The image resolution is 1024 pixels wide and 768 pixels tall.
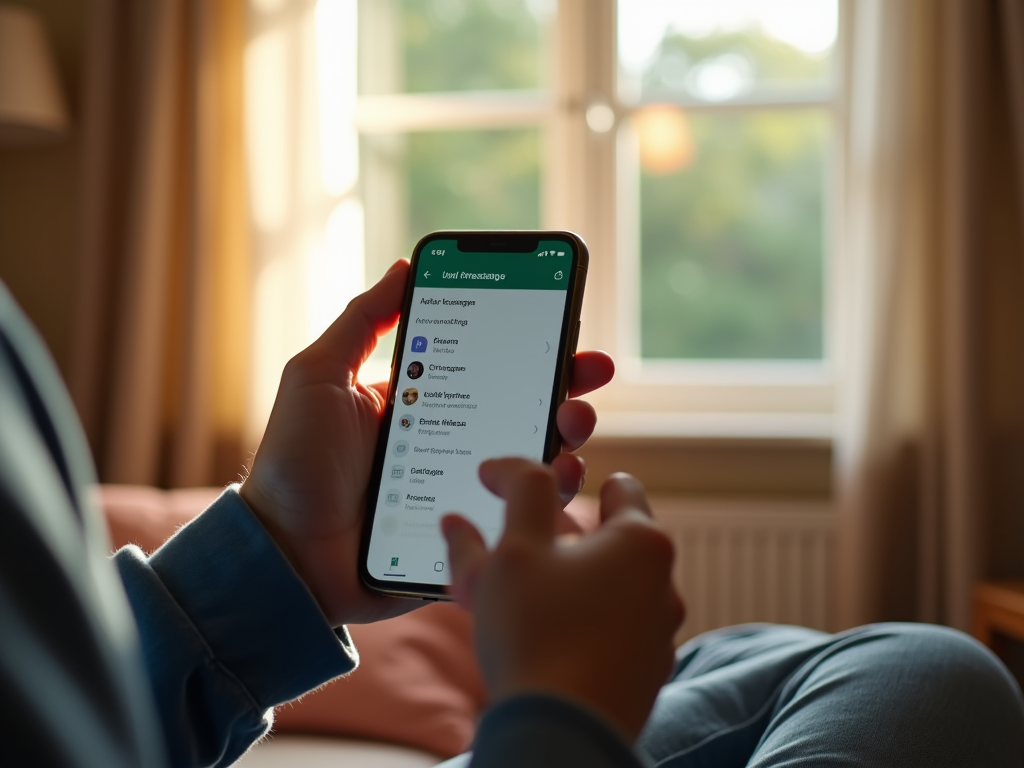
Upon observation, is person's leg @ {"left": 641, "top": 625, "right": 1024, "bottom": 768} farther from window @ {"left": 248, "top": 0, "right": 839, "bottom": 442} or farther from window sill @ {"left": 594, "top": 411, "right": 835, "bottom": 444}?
window @ {"left": 248, "top": 0, "right": 839, "bottom": 442}

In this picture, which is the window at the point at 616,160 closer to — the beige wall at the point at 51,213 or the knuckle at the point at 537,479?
the beige wall at the point at 51,213

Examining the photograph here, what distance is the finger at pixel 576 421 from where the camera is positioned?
0.72 metres

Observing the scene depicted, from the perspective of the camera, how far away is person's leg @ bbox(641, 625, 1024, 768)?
28.7 inches

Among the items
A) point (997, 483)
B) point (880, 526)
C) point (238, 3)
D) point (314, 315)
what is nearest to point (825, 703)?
point (880, 526)

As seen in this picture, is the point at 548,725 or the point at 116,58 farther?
the point at 116,58

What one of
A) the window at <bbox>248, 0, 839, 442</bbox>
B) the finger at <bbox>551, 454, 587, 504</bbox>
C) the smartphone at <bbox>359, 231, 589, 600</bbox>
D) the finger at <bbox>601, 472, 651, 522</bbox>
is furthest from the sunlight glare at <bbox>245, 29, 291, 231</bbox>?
the finger at <bbox>601, 472, 651, 522</bbox>

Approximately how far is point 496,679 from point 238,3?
2.22 metres

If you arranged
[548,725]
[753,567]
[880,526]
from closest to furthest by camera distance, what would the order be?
[548,725]
[880,526]
[753,567]

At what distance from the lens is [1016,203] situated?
2.01m

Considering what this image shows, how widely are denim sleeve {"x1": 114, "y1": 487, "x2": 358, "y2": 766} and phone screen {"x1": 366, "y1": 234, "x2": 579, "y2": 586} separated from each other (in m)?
0.10

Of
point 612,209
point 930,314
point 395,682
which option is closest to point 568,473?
point 395,682

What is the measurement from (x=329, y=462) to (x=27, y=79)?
180 centimetres

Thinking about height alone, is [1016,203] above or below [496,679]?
above

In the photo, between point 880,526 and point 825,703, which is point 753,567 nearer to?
point 880,526
